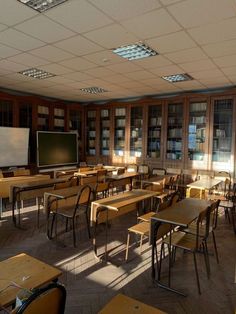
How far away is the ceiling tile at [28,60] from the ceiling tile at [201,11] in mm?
2597

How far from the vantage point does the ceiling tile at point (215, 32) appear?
306cm

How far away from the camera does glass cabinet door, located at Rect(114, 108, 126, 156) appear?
833cm

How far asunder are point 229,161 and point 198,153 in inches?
32.6

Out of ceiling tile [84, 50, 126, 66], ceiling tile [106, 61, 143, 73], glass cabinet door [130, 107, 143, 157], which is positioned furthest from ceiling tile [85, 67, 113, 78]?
glass cabinet door [130, 107, 143, 157]

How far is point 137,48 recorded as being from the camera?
3961mm

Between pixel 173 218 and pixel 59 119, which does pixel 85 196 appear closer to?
pixel 173 218

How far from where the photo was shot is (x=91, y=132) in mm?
9102

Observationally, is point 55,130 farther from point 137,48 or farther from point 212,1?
point 212,1

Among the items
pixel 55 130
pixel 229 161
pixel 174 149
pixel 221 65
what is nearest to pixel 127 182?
pixel 174 149

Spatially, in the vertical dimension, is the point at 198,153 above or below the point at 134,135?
below

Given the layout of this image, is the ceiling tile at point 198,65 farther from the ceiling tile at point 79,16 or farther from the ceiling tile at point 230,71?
the ceiling tile at point 79,16

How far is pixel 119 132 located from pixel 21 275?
7.04 m

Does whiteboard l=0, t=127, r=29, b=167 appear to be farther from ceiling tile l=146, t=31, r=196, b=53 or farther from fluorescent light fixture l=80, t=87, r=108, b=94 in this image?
ceiling tile l=146, t=31, r=196, b=53

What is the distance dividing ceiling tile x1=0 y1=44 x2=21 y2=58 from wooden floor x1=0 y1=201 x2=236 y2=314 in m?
2.92
